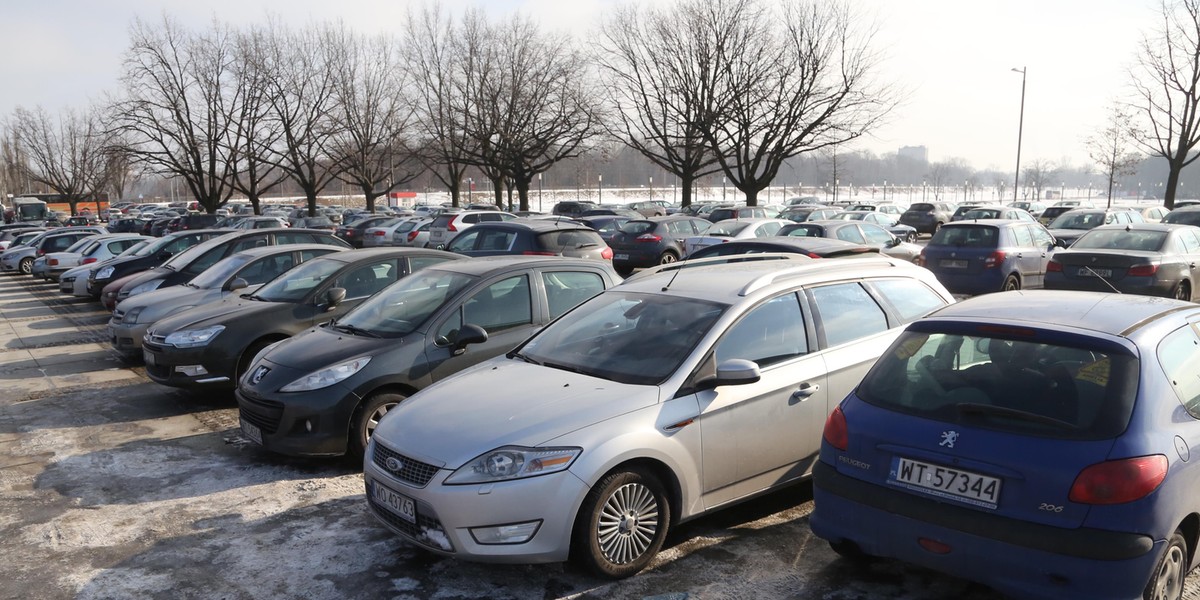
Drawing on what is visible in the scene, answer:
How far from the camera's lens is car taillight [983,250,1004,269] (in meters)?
14.2

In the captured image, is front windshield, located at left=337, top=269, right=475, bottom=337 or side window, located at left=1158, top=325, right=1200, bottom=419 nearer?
side window, located at left=1158, top=325, right=1200, bottom=419

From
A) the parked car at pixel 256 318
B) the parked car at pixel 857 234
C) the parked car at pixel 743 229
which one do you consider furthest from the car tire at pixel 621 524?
the parked car at pixel 743 229

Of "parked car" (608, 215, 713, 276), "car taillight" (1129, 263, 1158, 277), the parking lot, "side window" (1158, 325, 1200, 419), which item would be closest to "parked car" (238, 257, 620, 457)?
the parking lot

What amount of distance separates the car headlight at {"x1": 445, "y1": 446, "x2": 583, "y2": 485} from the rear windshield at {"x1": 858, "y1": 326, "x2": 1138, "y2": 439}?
150 cm

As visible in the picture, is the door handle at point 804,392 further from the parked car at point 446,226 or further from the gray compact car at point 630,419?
the parked car at point 446,226

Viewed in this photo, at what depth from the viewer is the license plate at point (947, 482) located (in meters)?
3.35

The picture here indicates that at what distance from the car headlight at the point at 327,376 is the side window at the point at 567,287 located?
1627 mm

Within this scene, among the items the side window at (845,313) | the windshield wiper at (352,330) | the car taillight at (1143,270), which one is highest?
the side window at (845,313)

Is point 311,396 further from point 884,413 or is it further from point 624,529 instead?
point 884,413

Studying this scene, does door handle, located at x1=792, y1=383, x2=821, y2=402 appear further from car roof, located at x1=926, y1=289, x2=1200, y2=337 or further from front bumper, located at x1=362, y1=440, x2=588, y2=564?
front bumper, located at x1=362, y1=440, x2=588, y2=564

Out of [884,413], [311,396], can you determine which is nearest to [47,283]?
[311,396]

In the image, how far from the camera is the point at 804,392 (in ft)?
15.6

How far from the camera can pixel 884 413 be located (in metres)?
3.78

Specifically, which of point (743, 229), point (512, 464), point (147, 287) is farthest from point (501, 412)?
point (743, 229)
